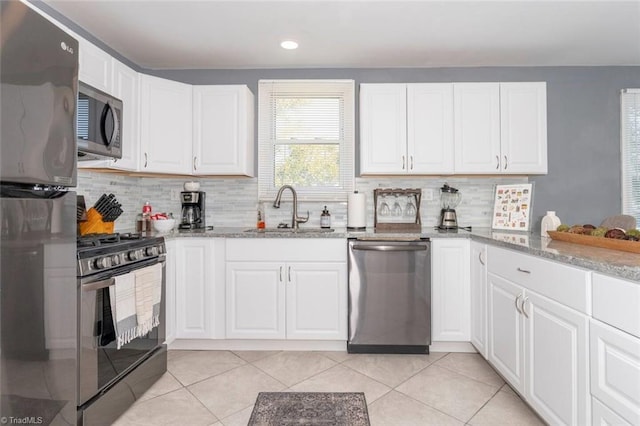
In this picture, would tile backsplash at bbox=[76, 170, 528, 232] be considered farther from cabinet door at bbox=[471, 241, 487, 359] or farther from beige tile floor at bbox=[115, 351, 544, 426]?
beige tile floor at bbox=[115, 351, 544, 426]

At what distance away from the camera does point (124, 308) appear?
1.94 meters

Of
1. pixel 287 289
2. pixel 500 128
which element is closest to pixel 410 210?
pixel 500 128

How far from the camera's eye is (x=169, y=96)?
2984 millimetres

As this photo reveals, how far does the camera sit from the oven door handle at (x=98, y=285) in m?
1.70

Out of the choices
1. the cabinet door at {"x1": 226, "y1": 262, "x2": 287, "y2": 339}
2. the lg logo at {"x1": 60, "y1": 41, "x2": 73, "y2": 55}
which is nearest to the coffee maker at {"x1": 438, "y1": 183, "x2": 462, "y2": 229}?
the cabinet door at {"x1": 226, "y1": 262, "x2": 287, "y2": 339}

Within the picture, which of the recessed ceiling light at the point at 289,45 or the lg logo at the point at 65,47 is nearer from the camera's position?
the lg logo at the point at 65,47

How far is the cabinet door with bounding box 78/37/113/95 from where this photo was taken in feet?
7.08

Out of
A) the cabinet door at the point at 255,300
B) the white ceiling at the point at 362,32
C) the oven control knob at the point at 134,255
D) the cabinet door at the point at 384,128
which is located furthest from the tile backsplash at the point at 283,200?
the oven control knob at the point at 134,255

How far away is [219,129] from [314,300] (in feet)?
5.56

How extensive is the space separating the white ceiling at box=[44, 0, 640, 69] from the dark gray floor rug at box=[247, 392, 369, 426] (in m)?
2.47

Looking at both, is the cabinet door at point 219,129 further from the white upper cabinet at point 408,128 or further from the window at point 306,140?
the white upper cabinet at point 408,128

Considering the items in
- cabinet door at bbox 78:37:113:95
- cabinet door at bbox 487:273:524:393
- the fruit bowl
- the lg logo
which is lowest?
cabinet door at bbox 487:273:524:393

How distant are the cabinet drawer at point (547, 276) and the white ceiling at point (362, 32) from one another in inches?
64.9

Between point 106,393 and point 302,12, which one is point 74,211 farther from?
point 302,12
